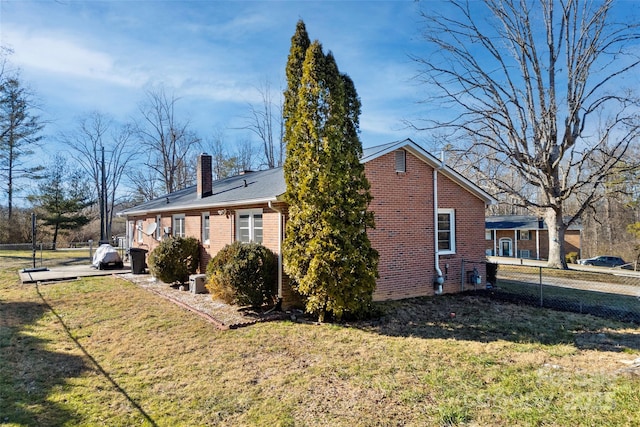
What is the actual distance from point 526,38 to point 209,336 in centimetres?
2077

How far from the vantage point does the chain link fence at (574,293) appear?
31.5ft

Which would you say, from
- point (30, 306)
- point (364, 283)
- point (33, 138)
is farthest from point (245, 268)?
point (33, 138)

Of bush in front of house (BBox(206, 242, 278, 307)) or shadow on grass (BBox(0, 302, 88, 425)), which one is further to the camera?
bush in front of house (BBox(206, 242, 278, 307))

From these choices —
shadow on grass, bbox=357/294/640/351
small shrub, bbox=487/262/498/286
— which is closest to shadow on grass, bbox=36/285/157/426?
shadow on grass, bbox=357/294/640/351

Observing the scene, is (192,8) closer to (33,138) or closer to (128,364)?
(128,364)

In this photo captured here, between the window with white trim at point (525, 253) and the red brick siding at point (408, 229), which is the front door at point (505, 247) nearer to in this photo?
the window with white trim at point (525, 253)

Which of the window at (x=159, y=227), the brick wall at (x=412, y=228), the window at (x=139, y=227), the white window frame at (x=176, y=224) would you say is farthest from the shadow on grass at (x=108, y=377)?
the window at (x=139, y=227)

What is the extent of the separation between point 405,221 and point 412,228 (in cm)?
34

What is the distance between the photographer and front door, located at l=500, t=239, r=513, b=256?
35031mm

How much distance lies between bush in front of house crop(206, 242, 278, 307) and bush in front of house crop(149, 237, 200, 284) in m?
3.94

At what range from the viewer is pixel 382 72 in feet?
47.2

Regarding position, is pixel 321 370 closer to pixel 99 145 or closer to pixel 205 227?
pixel 205 227

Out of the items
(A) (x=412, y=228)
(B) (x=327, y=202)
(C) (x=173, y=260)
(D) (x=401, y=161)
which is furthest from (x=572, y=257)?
(C) (x=173, y=260)

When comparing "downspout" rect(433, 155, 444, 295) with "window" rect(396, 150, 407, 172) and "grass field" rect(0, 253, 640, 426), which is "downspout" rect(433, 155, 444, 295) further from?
"grass field" rect(0, 253, 640, 426)
